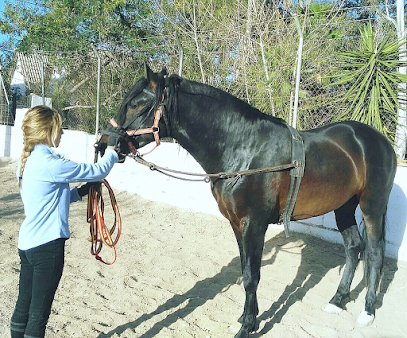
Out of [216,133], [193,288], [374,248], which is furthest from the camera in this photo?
[193,288]

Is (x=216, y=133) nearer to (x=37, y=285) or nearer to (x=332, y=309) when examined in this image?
(x=37, y=285)

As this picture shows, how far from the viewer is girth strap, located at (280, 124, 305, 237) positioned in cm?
276

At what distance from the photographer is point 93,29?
38.7 ft

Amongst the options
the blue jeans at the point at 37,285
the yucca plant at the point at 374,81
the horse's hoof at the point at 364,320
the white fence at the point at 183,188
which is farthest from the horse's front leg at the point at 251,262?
the yucca plant at the point at 374,81

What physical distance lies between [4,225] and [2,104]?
8808 mm

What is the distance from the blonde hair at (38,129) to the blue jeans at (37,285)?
468mm

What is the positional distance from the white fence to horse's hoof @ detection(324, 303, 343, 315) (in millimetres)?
→ 1548

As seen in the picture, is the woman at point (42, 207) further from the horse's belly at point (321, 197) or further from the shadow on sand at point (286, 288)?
the horse's belly at point (321, 197)

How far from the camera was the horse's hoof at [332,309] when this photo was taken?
309 cm

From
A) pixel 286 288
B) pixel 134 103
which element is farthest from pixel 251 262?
pixel 134 103

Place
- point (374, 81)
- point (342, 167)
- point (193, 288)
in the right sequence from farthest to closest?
point (374, 81), point (193, 288), point (342, 167)

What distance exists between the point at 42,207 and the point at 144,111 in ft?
3.14

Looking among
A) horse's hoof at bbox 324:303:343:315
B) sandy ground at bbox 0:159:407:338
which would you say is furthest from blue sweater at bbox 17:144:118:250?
horse's hoof at bbox 324:303:343:315

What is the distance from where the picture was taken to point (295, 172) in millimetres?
2756
